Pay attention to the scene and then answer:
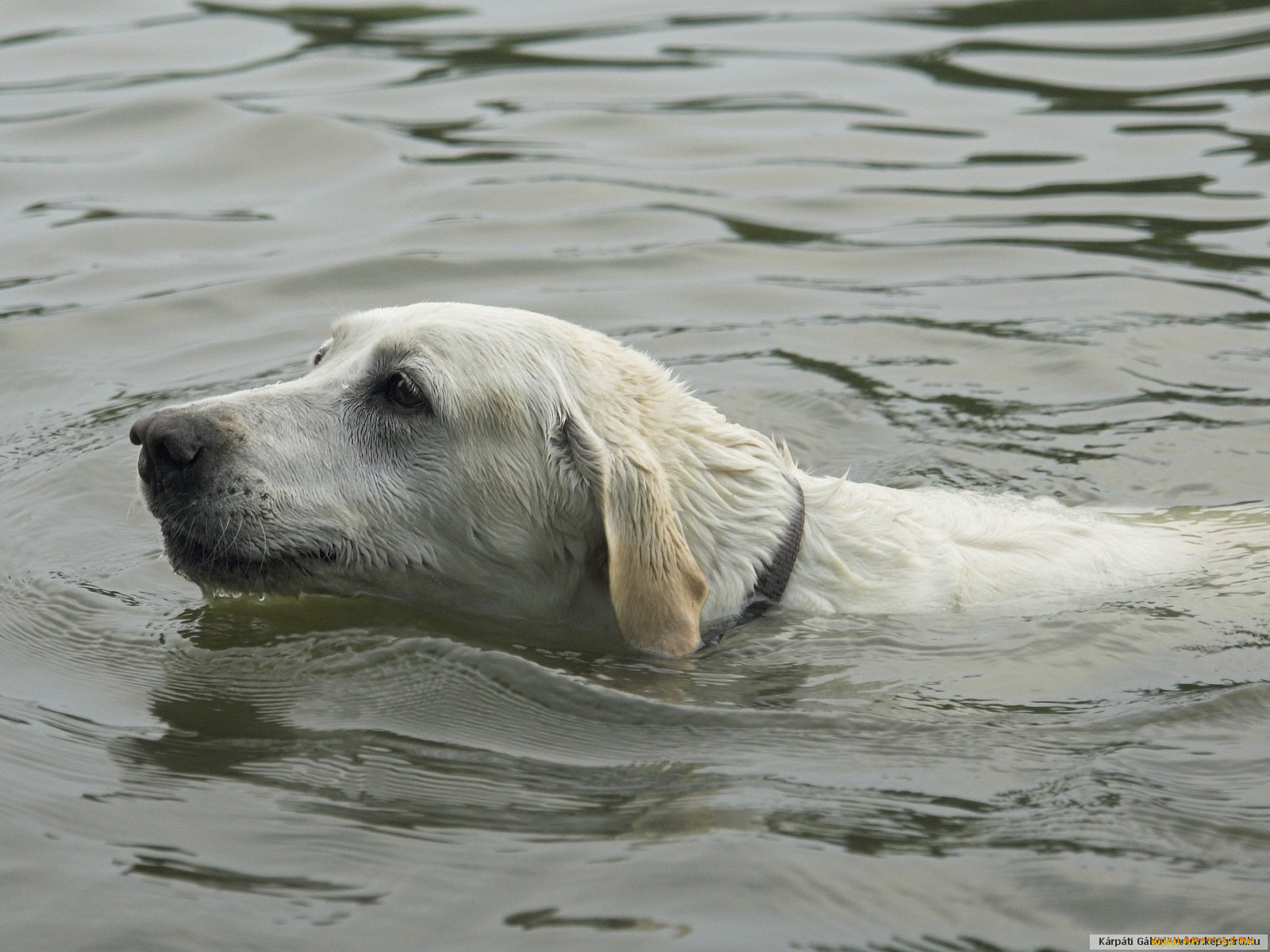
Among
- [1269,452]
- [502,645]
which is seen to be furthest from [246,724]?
[1269,452]

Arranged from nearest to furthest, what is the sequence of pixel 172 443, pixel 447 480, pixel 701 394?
1. pixel 172 443
2. pixel 447 480
3. pixel 701 394

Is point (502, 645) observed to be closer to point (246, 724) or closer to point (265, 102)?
point (246, 724)

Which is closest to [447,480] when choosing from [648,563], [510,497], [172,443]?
[510,497]

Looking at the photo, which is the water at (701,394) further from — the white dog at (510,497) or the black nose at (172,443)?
the black nose at (172,443)

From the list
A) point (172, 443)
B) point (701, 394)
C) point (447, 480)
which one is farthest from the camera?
point (701, 394)

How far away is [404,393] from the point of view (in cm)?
604

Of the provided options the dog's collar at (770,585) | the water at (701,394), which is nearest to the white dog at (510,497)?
the dog's collar at (770,585)

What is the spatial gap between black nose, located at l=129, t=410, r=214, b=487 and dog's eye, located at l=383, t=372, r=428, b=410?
0.66 metres

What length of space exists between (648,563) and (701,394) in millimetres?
3710

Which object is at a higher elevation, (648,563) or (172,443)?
(172,443)

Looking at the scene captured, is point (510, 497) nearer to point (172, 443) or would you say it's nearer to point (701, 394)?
point (172, 443)

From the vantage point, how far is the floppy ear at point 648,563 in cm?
575

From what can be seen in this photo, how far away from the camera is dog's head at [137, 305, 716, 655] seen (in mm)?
5773

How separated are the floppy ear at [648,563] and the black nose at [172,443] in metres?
1.38
